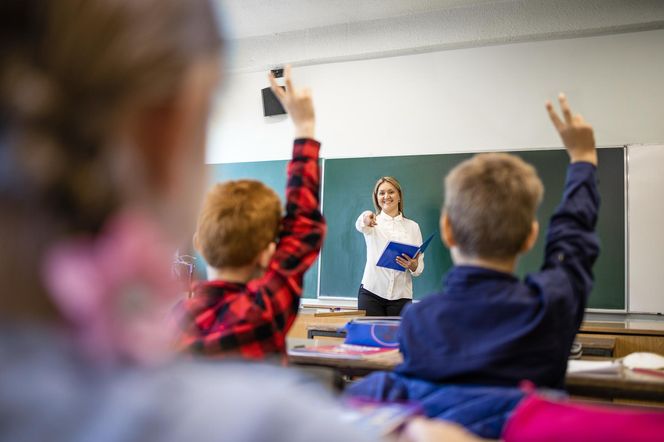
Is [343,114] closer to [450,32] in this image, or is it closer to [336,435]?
[450,32]

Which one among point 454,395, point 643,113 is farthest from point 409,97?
point 454,395

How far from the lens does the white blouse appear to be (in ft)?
15.8

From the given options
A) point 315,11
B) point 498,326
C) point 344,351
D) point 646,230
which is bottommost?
point 344,351

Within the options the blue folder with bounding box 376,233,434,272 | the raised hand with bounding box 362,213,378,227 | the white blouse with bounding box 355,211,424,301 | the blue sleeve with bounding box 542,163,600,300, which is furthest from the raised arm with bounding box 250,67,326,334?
the raised hand with bounding box 362,213,378,227

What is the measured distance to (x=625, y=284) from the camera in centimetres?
474

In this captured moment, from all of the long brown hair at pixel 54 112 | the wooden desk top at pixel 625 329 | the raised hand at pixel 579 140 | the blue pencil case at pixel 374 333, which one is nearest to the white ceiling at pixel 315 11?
the wooden desk top at pixel 625 329

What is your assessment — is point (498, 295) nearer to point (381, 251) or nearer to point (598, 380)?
point (598, 380)

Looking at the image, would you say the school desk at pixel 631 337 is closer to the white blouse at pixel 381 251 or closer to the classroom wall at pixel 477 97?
the white blouse at pixel 381 251

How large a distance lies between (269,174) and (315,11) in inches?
66.6

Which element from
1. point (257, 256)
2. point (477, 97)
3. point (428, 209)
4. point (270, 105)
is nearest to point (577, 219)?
point (257, 256)

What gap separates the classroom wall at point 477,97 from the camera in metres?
4.96

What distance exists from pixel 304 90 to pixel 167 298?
1.20 metres

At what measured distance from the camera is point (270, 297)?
4.50 ft

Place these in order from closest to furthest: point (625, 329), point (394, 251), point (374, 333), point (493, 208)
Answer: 1. point (493, 208)
2. point (374, 333)
3. point (625, 329)
4. point (394, 251)
